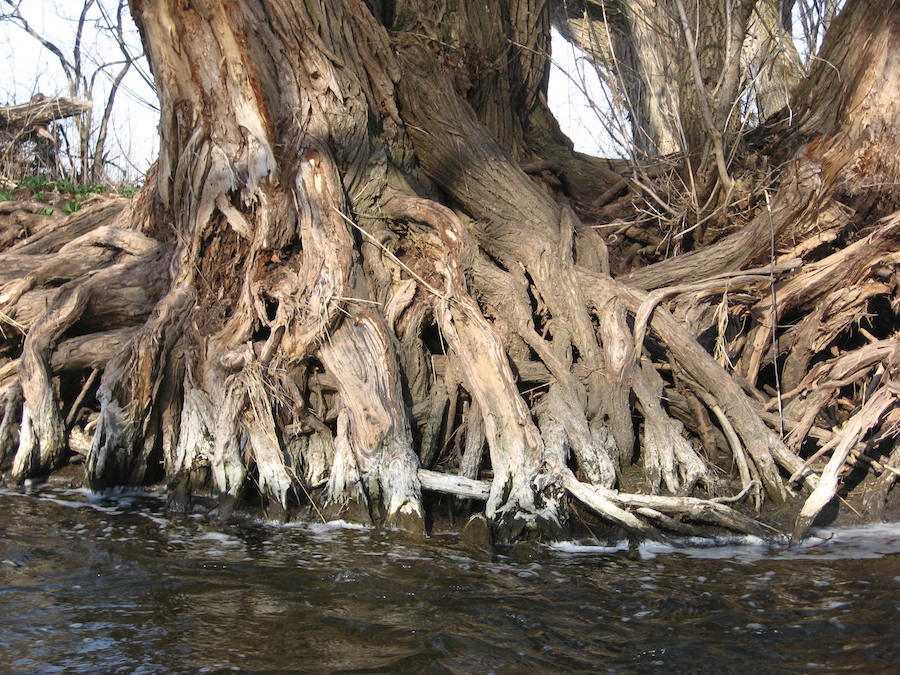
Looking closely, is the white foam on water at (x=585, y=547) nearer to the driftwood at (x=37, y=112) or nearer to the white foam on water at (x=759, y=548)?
the white foam on water at (x=759, y=548)

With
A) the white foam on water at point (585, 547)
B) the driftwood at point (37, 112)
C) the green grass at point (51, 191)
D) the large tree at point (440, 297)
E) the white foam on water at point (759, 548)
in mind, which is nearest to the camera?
the white foam on water at point (759, 548)

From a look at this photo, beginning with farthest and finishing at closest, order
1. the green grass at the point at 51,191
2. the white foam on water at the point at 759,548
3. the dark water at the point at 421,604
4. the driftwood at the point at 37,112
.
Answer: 1. the driftwood at the point at 37,112
2. the green grass at the point at 51,191
3. the white foam on water at the point at 759,548
4. the dark water at the point at 421,604

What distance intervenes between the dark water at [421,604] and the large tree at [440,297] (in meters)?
0.44

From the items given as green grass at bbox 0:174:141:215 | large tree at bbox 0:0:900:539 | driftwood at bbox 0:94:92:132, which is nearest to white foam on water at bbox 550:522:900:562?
large tree at bbox 0:0:900:539

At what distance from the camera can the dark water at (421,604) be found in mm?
3252

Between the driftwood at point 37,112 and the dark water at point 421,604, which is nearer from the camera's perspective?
the dark water at point 421,604

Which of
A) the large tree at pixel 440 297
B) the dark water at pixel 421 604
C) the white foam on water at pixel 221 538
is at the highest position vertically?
the large tree at pixel 440 297

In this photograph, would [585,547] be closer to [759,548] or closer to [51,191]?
[759,548]

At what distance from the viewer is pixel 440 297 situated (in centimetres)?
572

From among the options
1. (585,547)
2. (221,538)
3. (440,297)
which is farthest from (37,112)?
(585,547)

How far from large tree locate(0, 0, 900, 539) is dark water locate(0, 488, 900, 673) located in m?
0.44

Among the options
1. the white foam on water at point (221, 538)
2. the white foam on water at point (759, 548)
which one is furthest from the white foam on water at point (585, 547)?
the white foam on water at point (221, 538)

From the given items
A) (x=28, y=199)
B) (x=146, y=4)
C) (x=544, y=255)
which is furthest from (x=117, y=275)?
(x=28, y=199)

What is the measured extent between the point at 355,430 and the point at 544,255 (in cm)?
205
